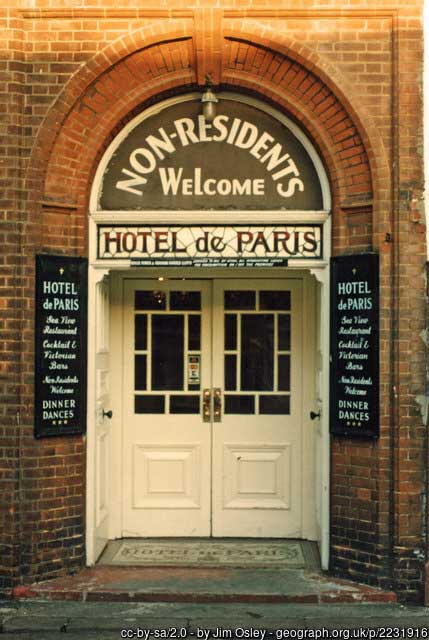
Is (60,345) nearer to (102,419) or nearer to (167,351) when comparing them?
(102,419)

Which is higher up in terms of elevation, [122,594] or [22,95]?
[22,95]

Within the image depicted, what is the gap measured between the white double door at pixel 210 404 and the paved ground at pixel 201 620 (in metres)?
1.64

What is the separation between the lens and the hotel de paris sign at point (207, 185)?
7652 millimetres

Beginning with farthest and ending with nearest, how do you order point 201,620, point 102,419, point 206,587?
1. point 102,419
2. point 206,587
3. point 201,620

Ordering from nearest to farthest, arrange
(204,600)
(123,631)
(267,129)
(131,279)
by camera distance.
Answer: (123,631)
(204,600)
(267,129)
(131,279)

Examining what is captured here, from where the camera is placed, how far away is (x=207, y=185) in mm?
7719

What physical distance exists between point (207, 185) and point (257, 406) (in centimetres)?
230

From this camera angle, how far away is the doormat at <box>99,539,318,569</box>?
787cm

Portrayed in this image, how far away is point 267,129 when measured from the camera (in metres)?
7.73

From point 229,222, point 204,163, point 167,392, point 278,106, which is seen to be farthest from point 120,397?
point 278,106

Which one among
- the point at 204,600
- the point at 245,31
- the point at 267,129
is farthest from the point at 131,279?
the point at 204,600

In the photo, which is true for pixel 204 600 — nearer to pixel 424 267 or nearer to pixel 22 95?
pixel 424 267

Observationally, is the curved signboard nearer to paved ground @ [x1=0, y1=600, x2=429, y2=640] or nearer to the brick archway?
the brick archway

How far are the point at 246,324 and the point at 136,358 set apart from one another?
113 centimetres
